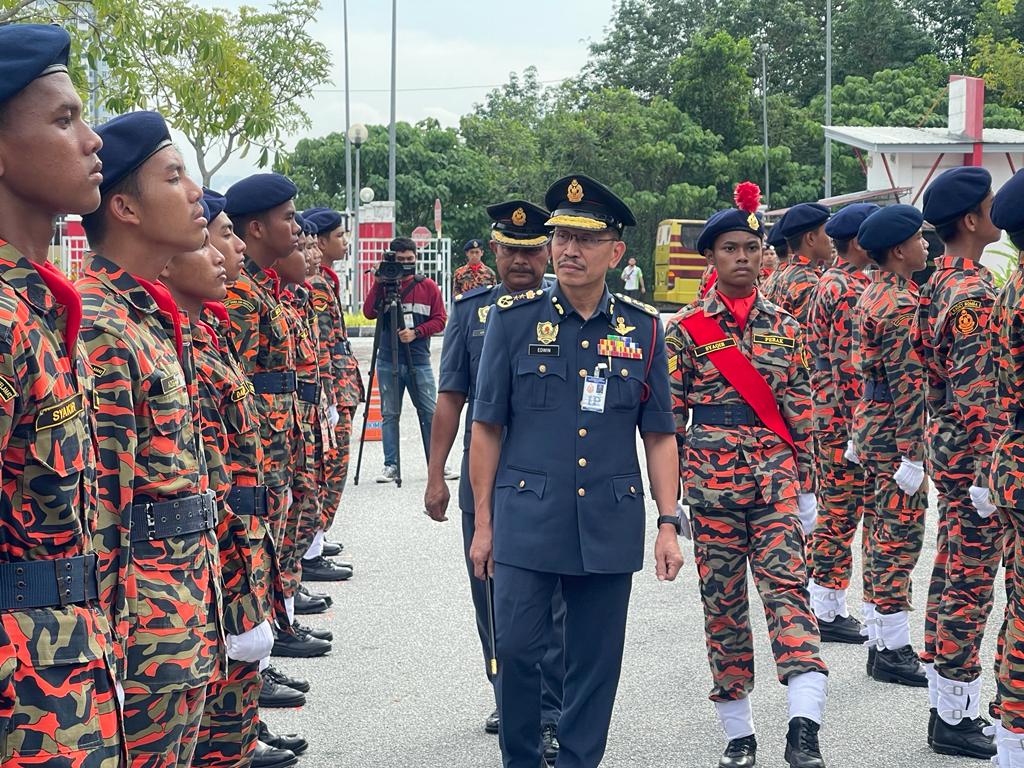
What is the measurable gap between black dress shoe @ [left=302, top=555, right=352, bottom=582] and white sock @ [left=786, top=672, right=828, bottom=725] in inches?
172

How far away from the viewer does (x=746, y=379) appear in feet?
18.4

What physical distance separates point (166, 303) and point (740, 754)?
3.08m

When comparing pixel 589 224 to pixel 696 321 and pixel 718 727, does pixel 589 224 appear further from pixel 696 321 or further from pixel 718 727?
pixel 718 727

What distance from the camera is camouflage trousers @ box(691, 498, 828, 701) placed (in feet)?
17.3

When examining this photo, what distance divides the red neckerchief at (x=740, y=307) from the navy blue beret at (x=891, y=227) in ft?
5.11

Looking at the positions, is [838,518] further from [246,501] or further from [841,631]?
[246,501]

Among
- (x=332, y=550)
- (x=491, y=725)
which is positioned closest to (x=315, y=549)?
(x=332, y=550)

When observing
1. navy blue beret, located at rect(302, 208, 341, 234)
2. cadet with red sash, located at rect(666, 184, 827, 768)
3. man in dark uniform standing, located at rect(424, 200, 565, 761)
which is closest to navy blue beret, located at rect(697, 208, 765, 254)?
cadet with red sash, located at rect(666, 184, 827, 768)

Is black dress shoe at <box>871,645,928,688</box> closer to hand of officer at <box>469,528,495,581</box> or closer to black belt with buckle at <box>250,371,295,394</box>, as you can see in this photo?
hand of officer at <box>469,528,495,581</box>

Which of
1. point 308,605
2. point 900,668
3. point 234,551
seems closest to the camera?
point 234,551

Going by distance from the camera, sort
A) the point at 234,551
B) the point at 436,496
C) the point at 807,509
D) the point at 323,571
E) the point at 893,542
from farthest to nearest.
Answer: the point at 323,571 < the point at 893,542 < the point at 807,509 < the point at 436,496 < the point at 234,551

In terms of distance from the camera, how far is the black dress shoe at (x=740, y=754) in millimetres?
5344

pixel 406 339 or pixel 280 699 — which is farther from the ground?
pixel 406 339

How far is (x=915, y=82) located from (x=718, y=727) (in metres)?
50.2
